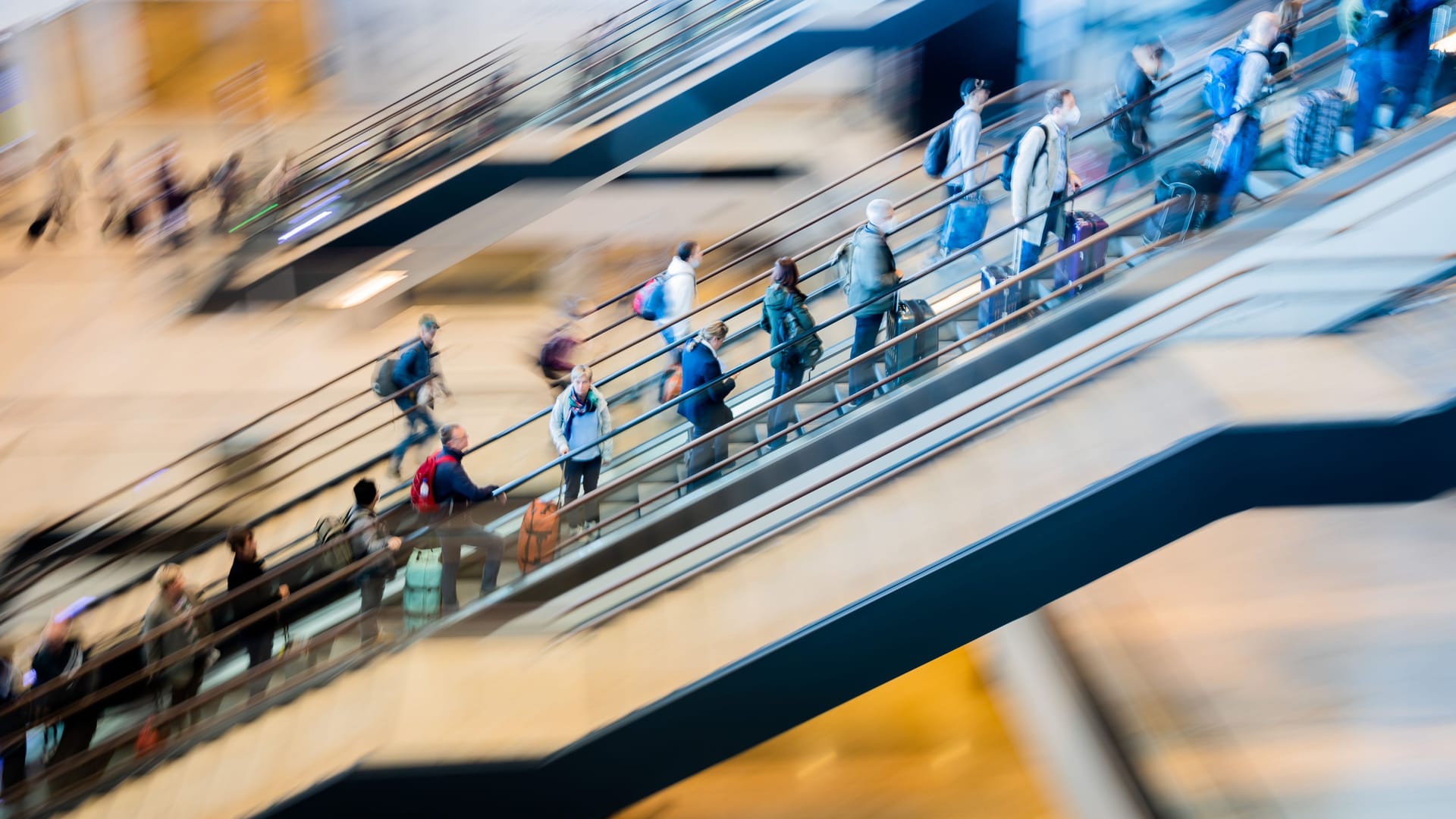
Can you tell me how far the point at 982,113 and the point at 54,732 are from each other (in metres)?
8.25

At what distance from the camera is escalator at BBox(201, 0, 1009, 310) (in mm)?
9883

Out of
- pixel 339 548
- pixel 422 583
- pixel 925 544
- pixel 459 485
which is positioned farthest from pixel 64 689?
pixel 925 544

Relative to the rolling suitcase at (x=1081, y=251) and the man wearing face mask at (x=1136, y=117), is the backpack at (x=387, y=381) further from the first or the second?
the man wearing face mask at (x=1136, y=117)

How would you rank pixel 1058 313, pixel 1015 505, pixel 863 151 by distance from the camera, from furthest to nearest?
1. pixel 863 151
2. pixel 1058 313
3. pixel 1015 505

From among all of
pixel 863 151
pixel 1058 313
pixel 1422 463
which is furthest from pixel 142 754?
pixel 863 151

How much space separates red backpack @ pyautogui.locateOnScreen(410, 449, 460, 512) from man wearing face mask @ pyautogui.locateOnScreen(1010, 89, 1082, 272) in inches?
127

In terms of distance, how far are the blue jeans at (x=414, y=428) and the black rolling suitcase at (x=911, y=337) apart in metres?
3.48

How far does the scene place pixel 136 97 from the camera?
15.3 metres

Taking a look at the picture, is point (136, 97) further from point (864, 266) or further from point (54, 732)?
point (864, 266)

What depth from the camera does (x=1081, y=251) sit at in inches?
224

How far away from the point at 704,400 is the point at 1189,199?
262 cm

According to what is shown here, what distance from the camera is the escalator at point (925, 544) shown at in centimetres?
432

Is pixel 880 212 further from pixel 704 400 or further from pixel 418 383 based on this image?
pixel 418 383

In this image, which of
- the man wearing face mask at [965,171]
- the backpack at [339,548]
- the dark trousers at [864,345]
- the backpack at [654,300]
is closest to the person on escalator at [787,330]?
the dark trousers at [864,345]
